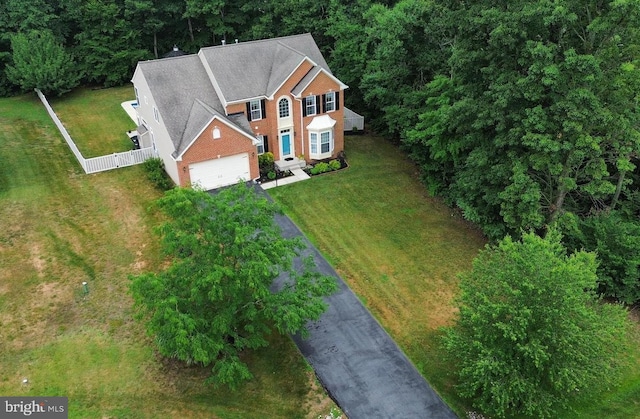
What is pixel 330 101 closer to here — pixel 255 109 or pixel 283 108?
pixel 283 108

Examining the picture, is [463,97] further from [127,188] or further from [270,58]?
[127,188]

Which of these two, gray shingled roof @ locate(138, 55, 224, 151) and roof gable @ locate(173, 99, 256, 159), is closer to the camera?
roof gable @ locate(173, 99, 256, 159)

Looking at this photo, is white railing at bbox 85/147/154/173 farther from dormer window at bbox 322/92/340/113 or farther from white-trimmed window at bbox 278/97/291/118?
dormer window at bbox 322/92/340/113

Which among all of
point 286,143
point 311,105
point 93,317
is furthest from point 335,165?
point 93,317

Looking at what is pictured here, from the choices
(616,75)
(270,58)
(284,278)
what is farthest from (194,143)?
(616,75)

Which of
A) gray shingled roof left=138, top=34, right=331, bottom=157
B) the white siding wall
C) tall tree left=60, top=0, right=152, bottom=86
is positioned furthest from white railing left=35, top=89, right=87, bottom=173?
gray shingled roof left=138, top=34, right=331, bottom=157
